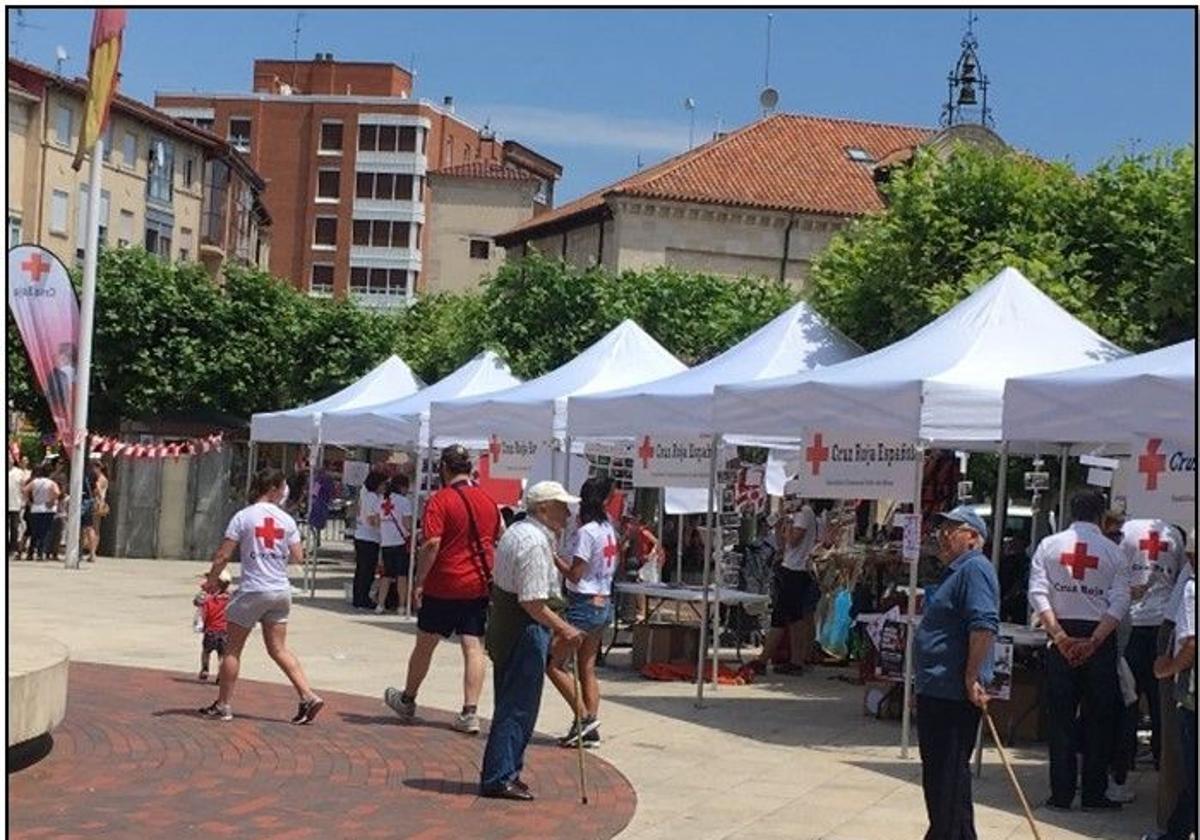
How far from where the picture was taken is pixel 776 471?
84.1ft

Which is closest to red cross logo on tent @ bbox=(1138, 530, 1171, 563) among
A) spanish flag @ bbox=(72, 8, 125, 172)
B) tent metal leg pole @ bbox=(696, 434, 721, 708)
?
tent metal leg pole @ bbox=(696, 434, 721, 708)

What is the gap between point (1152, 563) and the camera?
475 inches

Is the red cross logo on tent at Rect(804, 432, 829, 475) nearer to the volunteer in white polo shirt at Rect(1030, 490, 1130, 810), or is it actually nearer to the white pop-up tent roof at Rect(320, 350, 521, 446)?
the volunteer in white polo shirt at Rect(1030, 490, 1130, 810)

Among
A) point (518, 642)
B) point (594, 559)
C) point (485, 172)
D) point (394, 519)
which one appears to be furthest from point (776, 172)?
point (518, 642)

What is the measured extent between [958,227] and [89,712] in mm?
18065

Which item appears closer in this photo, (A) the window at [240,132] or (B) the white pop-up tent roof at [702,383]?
(B) the white pop-up tent roof at [702,383]

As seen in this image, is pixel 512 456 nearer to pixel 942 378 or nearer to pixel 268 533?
pixel 268 533

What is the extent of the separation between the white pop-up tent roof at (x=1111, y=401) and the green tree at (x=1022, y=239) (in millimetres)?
12816

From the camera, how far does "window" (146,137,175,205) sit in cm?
7681

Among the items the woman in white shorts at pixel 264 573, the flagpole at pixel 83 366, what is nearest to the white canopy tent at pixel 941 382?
the woman in white shorts at pixel 264 573

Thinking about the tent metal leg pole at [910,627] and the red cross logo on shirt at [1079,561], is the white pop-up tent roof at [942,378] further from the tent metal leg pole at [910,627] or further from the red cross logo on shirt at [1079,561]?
the red cross logo on shirt at [1079,561]

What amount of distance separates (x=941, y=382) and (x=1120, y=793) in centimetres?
296

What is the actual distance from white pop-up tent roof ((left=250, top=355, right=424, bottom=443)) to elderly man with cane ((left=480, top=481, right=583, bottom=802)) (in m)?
16.9

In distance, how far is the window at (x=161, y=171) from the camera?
7681 cm
